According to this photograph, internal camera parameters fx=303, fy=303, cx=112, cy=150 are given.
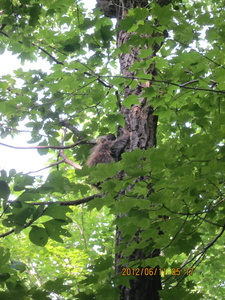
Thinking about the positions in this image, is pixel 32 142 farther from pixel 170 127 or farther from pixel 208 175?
pixel 208 175

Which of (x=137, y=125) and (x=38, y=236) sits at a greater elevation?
(x=137, y=125)

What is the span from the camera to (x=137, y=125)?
260 centimetres

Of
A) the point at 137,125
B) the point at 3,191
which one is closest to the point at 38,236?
the point at 3,191

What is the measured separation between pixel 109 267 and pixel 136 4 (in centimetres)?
250

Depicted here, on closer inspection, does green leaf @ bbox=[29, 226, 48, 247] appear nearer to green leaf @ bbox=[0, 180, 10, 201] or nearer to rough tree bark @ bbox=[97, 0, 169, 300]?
green leaf @ bbox=[0, 180, 10, 201]

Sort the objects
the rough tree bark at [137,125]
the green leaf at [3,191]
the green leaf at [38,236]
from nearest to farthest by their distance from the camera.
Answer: the green leaf at [3,191], the green leaf at [38,236], the rough tree bark at [137,125]

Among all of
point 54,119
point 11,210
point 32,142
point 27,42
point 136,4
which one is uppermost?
point 136,4

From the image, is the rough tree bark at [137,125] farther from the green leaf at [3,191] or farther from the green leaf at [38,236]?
the green leaf at [3,191]

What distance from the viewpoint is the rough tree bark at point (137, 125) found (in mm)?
1937

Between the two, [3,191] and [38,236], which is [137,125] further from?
[3,191]

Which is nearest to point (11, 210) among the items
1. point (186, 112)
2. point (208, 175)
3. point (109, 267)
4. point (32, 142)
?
point (109, 267)

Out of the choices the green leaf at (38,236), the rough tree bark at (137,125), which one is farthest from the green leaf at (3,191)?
the rough tree bark at (137,125)

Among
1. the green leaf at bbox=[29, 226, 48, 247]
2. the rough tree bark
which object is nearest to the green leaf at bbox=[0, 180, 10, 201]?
the green leaf at bbox=[29, 226, 48, 247]

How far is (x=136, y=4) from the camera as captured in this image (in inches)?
119
